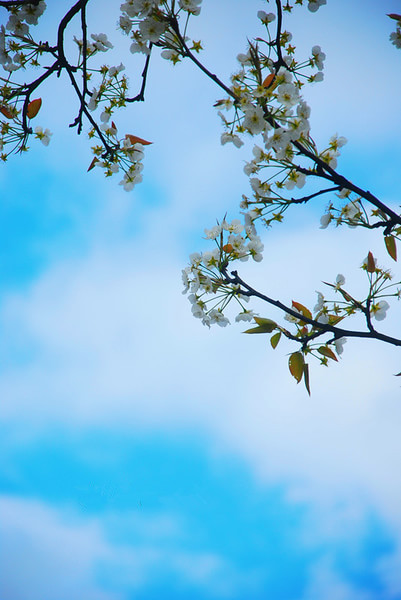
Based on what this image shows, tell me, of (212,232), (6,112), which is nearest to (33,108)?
(6,112)

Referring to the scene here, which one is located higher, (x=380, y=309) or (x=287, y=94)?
(x=287, y=94)

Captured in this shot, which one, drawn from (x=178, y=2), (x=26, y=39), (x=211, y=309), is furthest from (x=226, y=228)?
(x=26, y=39)

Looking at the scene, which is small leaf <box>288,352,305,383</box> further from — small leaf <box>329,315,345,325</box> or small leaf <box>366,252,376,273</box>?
small leaf <box>366,252,376,273</box>

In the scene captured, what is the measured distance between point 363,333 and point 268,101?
806mm

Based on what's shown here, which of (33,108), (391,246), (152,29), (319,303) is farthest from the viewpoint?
(33,108)

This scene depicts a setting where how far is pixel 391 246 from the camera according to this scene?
Answer: 1.85m

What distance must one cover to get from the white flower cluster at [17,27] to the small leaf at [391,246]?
157 cm

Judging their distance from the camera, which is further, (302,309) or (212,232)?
(302,309)

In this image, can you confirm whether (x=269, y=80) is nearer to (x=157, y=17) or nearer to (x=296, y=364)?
(x=157, y=17)

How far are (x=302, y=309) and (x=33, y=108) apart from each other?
1405mm

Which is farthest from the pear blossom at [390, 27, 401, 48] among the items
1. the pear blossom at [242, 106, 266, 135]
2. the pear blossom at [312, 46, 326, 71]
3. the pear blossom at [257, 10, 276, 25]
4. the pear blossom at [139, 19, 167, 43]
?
the pear blossom at [139, 19, 167, 43]

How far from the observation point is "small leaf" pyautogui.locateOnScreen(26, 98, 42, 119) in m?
2.12

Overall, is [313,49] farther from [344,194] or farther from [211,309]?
[211,309]

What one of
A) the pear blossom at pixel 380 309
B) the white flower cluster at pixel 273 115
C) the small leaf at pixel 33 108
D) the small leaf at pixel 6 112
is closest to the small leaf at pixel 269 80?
the white flower cluster at pixel 273 115
